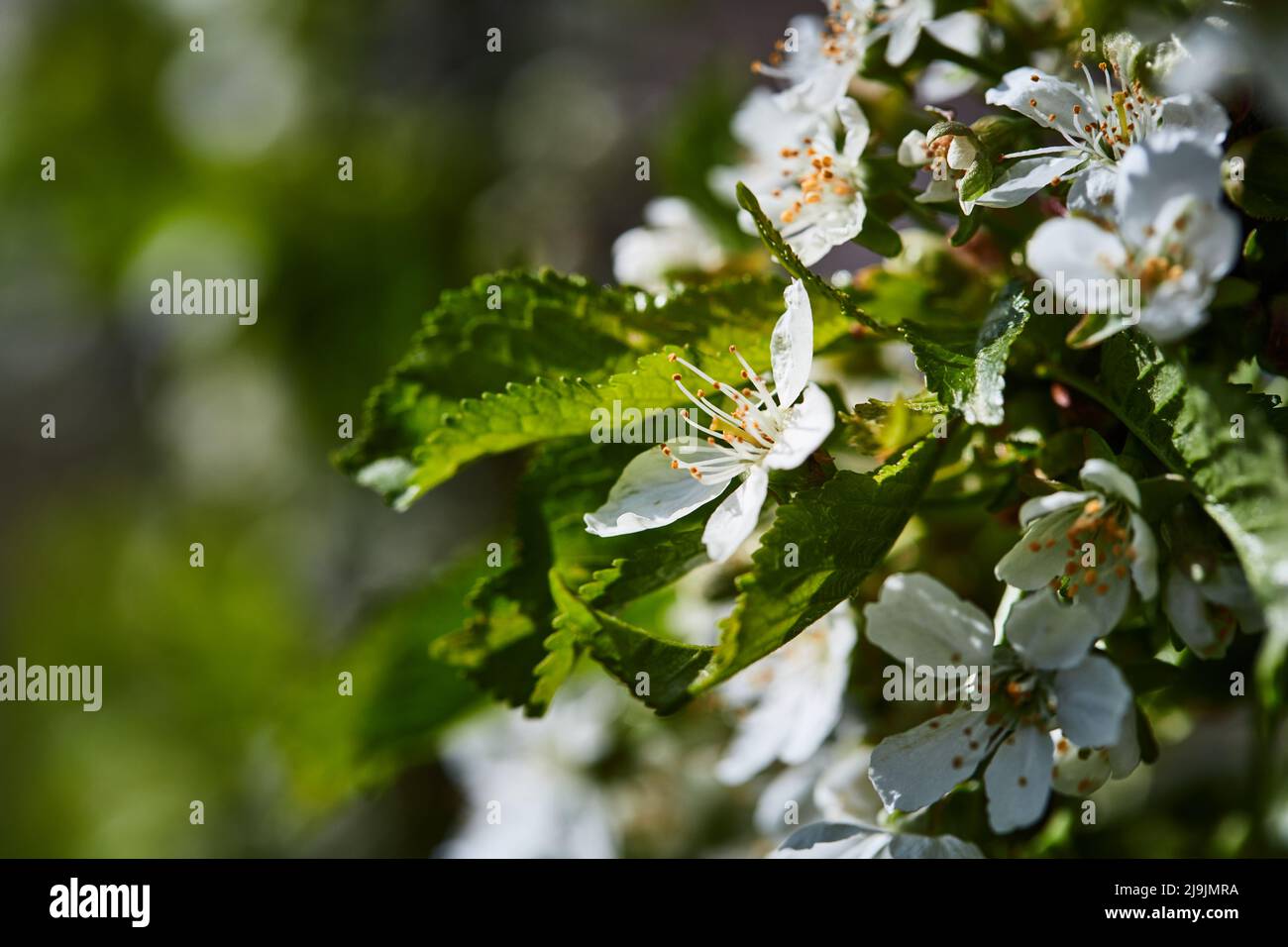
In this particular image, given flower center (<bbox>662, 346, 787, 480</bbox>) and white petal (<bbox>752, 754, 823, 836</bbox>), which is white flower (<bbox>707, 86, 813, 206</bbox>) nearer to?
flower center (<bbox>662, 346, 787, 480</bbox>)

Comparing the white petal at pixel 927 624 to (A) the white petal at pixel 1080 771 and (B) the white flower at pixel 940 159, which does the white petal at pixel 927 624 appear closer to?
(A) the white petal at pixel 1080 771

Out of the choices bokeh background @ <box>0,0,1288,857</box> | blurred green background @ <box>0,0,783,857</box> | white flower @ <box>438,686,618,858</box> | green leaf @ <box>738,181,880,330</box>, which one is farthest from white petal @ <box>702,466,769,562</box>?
blurred green background @ <box>0,0,783,857</box>

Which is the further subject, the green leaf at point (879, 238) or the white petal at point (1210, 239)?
the green leaf at point (879, 238)

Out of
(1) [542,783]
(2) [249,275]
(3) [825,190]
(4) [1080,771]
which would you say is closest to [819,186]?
(3) [825,190]

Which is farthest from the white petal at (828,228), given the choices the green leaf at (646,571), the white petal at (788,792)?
the white petal at (788,792)

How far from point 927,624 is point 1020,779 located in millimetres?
105

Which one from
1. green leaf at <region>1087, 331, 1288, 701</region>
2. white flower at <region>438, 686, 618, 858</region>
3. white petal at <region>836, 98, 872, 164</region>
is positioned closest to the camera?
green leaf at <region>1087, 331, 1288, 701</region>

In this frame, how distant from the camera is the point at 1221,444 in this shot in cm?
62

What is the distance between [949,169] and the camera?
73cm

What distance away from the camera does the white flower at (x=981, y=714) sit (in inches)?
27.2

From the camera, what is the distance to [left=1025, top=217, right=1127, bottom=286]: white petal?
62 centimetres

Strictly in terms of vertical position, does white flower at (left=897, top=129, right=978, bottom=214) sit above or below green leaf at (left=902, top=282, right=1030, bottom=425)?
above

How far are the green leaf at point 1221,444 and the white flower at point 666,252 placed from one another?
16.1 inches
